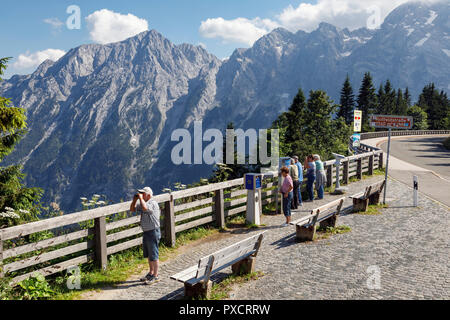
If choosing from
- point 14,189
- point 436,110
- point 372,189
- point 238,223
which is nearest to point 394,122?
point 372,189

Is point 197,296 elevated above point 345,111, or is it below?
below

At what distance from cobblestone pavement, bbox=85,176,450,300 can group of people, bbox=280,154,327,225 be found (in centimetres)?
86

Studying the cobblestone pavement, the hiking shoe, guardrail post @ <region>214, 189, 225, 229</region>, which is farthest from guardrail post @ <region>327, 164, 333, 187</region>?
the hiking shoe

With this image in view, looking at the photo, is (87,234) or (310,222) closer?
(87,234)

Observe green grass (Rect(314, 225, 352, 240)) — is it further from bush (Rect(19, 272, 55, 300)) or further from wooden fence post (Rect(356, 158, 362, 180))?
wooden fence post (Rect(356, 158, 362, 180))

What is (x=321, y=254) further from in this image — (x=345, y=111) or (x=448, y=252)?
(x=345, y=111)

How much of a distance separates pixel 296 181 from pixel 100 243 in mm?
7040

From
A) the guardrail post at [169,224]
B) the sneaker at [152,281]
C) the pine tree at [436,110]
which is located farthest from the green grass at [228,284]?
the pine tree at [436,110]

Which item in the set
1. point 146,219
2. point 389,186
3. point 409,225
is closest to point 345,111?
point 389,186

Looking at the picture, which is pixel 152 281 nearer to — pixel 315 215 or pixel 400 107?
pixel 315 215

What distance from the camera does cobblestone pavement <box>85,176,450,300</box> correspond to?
611 centimetres

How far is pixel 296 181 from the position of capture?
12133 mm
